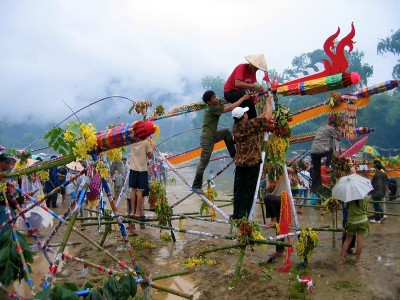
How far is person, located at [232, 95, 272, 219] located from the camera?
578 centimetres

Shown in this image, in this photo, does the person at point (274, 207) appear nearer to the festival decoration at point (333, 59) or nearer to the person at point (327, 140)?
the person at point (327, 140)

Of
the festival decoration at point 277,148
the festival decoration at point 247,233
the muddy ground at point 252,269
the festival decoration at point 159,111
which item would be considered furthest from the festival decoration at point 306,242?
the festival decoration at point 159,111

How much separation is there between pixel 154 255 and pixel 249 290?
244cm

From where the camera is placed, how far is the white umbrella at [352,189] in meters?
5.95

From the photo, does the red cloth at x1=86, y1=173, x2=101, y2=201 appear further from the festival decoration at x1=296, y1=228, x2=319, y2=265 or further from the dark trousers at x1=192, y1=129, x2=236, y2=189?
the festival decoration at x1=296, y1=228, x2=319, y2=265

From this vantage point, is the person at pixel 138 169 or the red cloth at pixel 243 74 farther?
the person at pixel 138 169

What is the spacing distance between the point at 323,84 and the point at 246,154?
1592 millimetres

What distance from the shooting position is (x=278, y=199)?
6438 mm

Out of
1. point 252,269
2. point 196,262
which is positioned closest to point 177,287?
point 196,262

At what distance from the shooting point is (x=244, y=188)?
6047 millimetres

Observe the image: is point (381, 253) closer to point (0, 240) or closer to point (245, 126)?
point (245, 126)

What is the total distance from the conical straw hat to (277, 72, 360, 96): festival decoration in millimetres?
459

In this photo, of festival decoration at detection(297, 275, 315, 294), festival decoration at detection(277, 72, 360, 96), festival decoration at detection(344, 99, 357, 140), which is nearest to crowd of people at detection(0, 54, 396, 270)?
festival decoration at detection(344, 99, 357, 140)

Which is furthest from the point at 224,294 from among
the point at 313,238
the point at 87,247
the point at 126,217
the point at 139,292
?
the point at 87,247
